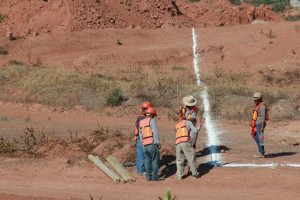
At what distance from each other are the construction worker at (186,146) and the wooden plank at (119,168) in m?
0.92

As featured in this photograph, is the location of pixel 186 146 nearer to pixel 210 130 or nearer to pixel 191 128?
pixel 191 128

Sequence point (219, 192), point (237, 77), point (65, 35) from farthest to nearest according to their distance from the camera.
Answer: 1. point (65, 35)
2. point (237, 77)
3. point (219, 192)

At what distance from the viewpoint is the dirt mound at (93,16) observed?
117 feet

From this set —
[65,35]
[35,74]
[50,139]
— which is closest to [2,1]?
[65,35]

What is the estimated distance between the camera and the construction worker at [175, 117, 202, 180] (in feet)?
36.0

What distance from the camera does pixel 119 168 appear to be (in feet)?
38.3

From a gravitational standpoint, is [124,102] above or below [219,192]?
above

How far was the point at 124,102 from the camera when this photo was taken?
66.6 ft

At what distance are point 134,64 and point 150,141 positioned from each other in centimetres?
1882

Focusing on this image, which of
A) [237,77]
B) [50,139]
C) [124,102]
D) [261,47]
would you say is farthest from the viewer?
[261,47]

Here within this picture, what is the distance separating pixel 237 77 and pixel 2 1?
18.7 m

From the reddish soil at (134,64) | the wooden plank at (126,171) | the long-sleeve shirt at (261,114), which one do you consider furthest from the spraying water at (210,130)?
the wooden plank at (126,171)

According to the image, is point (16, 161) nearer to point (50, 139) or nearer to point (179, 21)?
point (50, 139)

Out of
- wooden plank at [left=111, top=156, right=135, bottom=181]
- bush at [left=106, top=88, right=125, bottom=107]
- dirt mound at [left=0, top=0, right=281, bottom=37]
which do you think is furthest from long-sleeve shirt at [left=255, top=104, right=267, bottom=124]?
dirt mound at [left=0, top=0, right=281, bottom=37]
